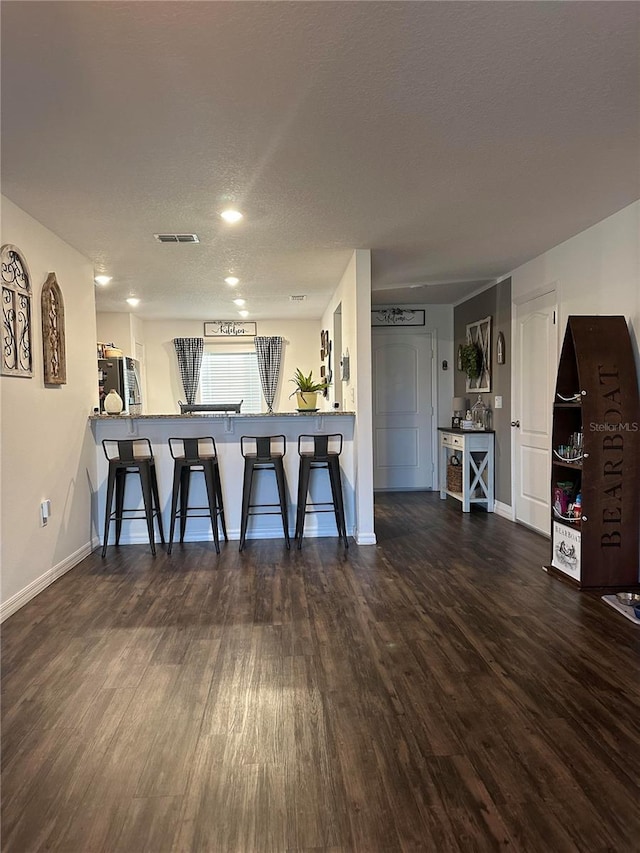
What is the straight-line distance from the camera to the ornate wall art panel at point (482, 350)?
18.2 feet

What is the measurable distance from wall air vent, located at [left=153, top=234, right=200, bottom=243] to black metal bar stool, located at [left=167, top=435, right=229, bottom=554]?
1531 millimetres

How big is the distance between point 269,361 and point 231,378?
677 millimetres

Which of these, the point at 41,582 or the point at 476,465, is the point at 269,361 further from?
the point at 41,582

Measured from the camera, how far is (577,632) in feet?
8.54

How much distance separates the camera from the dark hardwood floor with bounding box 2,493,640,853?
1.44 m

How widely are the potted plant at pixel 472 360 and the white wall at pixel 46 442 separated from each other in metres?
3.86

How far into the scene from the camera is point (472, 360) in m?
5.79

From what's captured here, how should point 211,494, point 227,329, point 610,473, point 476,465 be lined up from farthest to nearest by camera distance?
point 227,329 < point 476,465 < point 211,494 < point 610,473

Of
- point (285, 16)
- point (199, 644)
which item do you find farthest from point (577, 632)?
point (285, 16)

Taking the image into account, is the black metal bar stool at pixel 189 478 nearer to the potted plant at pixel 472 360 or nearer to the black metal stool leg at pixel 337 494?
the black metal stool leg at pixel 337 494

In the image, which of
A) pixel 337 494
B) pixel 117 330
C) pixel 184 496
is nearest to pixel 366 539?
pixel 337 494

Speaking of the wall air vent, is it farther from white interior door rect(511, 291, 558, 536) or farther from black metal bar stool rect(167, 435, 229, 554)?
white interior door rect(511, 291, 558, 536)

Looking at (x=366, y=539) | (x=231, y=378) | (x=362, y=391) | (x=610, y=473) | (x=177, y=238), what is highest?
(x=177, y=238)

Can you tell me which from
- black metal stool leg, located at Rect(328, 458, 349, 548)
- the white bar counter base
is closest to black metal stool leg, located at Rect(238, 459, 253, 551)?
the white bar counter base
